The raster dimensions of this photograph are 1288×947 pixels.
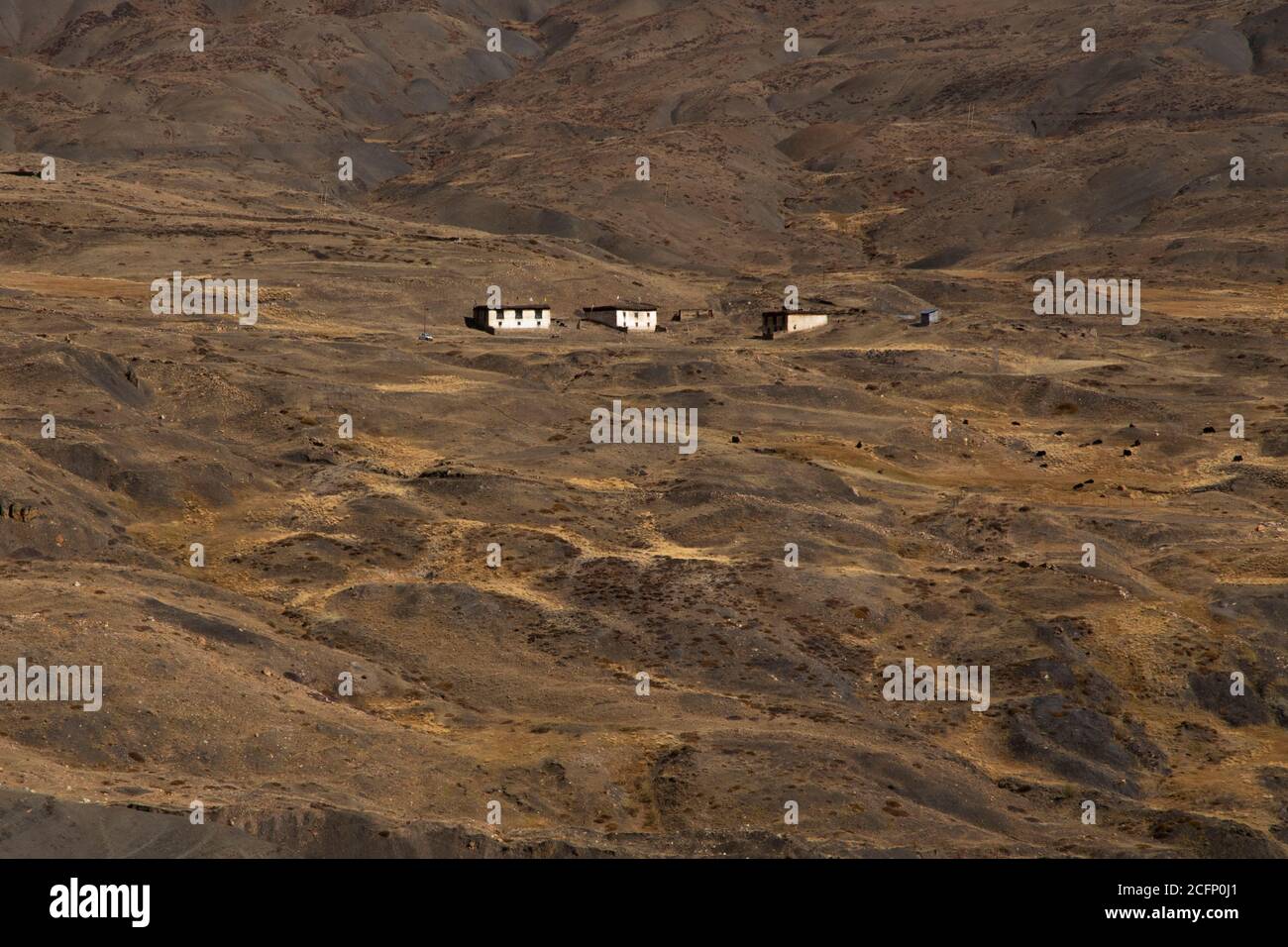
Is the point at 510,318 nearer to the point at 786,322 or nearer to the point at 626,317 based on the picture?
the point at 626,317

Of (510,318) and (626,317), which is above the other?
(626,317)

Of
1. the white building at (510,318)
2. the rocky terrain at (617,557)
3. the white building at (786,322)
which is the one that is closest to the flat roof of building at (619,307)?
the rocky terrain at (617,557)

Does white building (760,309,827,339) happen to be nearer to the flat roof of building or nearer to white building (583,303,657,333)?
white building (583,303,657,333)

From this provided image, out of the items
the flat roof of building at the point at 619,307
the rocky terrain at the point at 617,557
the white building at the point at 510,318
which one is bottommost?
the rocky terrain at the point at 617,557

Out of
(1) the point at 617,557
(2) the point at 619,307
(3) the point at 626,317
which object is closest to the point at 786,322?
(3) the point at 626,317

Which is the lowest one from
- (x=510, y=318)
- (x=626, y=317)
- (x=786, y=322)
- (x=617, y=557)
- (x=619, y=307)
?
(x=617, y=557)

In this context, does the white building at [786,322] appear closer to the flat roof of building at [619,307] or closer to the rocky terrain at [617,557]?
the rocky terrain at [617,557]
